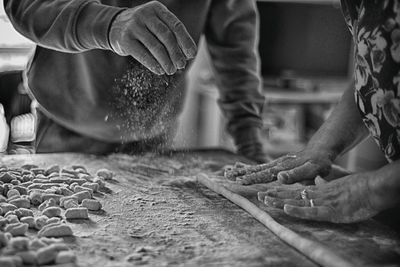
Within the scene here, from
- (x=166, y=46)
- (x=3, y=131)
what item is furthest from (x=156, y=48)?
(x=3, y=131)

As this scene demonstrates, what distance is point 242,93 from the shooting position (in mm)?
2264

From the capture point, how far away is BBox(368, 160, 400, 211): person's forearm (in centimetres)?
119

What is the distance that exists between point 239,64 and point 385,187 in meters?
1.16

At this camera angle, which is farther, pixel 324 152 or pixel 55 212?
pixel 324 152

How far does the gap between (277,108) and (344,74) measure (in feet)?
2.94

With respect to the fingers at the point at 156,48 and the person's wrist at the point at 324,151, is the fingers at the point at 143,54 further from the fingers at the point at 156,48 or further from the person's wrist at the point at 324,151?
the person's wrist at the point at 324,151

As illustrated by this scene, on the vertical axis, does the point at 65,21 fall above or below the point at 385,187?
above

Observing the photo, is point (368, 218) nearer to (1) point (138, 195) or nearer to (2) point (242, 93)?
(1) point (138, 195)

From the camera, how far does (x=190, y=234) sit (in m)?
1.26

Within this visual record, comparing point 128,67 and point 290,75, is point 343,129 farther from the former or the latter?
point 290,75

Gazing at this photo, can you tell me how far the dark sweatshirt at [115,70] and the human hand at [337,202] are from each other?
611 mm

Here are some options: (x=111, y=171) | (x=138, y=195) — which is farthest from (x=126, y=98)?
(x=138, y=195)

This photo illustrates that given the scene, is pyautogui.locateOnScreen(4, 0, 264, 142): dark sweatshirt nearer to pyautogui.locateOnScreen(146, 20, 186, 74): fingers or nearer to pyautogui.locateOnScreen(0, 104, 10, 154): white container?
pyautogui.locateOnScreen(146, 20, 186, 74): fingers

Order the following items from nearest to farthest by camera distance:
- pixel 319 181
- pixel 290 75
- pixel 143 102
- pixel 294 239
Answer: pixel 294 239 < pixel 319 181 < pixel 143 102 < pixel 290 75
